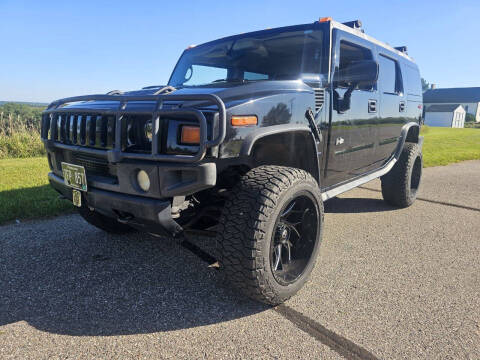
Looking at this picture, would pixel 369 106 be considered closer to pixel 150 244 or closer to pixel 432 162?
pixel 150 244

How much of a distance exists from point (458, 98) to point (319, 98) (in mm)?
95371

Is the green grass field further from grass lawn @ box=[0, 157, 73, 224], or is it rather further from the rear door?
the rear door

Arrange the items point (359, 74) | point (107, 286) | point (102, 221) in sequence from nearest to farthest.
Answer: point (107, 286) → point (359, 74) → point (102, 221)

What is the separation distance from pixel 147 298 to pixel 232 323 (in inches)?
25.8

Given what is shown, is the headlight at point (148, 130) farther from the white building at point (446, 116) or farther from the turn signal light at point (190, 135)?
the white building at point (446, 116)

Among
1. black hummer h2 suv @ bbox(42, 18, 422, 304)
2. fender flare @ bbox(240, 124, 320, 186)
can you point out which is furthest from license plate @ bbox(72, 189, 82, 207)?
fender flare @ bbox(240, 124, 320, 186)

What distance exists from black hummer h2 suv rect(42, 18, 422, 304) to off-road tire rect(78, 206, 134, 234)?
2 cm

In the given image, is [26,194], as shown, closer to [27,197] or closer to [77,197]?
[27,197]

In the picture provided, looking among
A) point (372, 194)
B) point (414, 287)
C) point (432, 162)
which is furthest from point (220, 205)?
point (432, 162)

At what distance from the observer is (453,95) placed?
8294 cm

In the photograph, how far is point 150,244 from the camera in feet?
11.2

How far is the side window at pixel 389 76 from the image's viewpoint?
4.04 meters

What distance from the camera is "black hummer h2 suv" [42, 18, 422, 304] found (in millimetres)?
2064

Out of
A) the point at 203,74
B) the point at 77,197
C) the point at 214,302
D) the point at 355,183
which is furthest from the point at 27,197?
the point at 355,183
